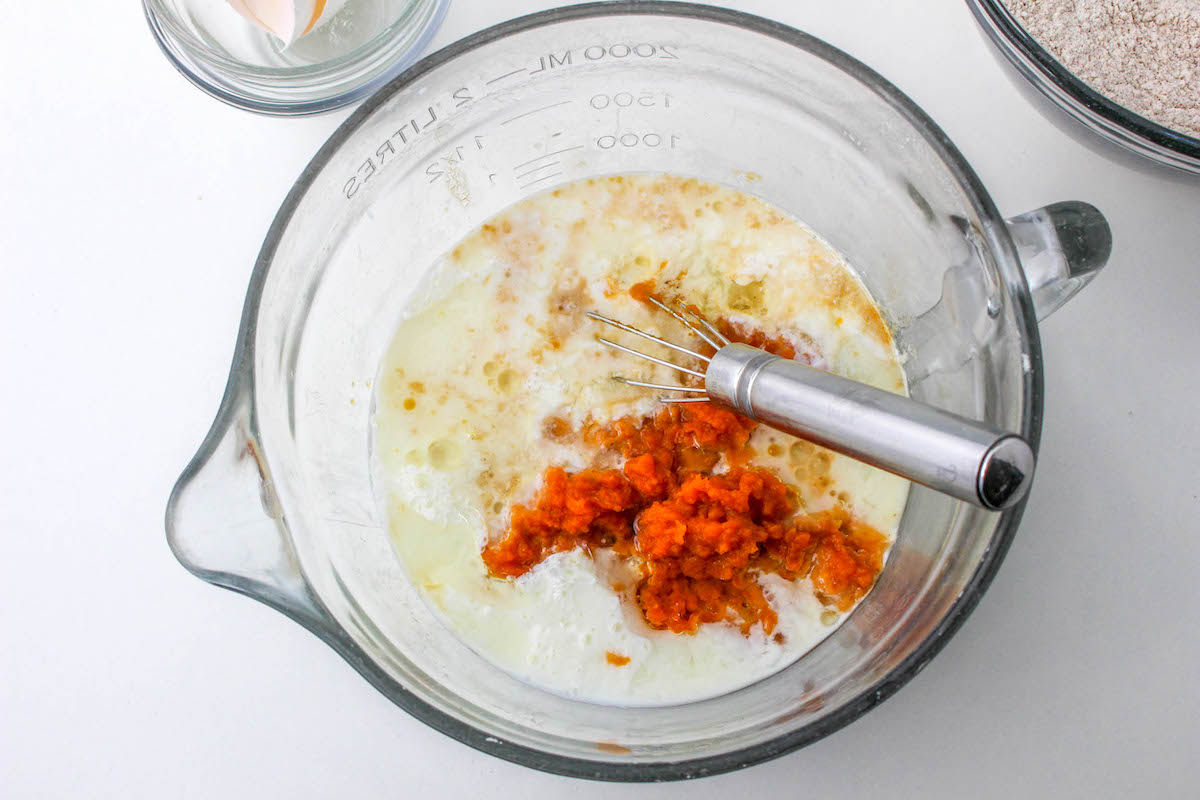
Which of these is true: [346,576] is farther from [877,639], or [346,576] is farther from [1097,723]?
[1097,723]

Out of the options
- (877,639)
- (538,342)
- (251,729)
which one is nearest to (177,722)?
(251,729)

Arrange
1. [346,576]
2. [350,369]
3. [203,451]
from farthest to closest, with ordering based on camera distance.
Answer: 1. [350,369]
2. [346,576]
3. [203,451]

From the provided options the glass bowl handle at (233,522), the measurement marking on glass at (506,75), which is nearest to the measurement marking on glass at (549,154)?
the measurement marking on glass at (506,75)

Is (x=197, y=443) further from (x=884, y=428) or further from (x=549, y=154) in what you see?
(x=884, y=428)

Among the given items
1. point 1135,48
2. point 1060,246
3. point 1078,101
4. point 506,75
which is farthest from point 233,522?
point 1135,48

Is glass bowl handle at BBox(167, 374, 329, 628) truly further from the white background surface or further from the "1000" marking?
the "1000" marking
